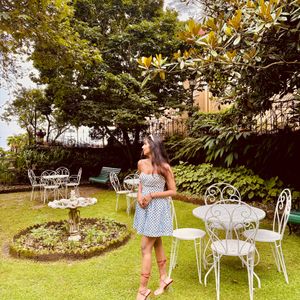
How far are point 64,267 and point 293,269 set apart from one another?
3.27 metres

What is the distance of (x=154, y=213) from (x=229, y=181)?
4.91 metres

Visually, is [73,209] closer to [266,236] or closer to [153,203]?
[153,203]

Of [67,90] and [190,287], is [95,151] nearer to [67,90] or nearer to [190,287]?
[67,90]

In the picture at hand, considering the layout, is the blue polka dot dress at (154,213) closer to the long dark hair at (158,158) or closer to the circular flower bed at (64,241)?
the long dark hair at (158,158)

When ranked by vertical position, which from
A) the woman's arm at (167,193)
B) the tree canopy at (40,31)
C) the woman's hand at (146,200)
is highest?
the tree canopy at (40,31)

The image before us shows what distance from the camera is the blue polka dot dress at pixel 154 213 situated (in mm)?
3268

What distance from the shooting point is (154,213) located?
10.8 feet

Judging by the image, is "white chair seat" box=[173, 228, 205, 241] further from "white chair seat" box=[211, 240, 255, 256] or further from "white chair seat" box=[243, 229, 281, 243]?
"white chair seat" box=[243, 229, 281, 243]

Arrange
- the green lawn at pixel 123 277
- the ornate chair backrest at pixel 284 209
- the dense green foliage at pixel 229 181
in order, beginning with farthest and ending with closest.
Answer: the dense green foliage at pixel 229 181, the ornate chair backrest at pixel 284 209, the green lawn at pixel 123 277

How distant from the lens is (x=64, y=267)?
438cm

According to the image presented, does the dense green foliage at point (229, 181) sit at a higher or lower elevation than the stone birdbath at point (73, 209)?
higher

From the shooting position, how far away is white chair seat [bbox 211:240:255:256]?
333cm

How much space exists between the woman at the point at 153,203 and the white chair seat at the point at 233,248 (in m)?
0.62

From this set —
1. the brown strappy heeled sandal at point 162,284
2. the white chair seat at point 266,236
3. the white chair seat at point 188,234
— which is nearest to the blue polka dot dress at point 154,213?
the brown strappy heeled sandal at point 162,284
